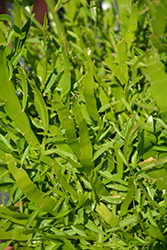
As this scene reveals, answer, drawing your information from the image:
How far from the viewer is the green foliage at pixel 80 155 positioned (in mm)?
227

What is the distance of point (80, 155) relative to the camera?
0.23m

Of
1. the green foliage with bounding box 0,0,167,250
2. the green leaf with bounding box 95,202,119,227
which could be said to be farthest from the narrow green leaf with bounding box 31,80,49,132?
the green leaf with bounding box 95,202,119,227

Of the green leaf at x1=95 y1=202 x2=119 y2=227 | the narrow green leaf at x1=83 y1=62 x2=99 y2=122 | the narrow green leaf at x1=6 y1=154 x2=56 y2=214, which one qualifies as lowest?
the green leaf at x1=95 y1=202 x2=119 y2=227

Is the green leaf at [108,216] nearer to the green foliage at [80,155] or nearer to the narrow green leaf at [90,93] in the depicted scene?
the green foliage at [80,155]

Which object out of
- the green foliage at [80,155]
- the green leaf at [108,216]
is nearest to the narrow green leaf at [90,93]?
the green foliage at [80,155]

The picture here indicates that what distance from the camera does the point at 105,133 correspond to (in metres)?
0.24

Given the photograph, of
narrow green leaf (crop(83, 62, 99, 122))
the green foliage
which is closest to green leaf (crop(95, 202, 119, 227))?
the green foliage

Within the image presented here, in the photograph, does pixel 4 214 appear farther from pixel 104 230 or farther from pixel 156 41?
pixel 156 41

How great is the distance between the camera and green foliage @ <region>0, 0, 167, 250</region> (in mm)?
227

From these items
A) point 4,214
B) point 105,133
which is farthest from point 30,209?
point 105,133

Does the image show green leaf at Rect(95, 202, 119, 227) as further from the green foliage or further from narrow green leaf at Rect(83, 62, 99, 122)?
narrow green leaf at Rect(83, 62, 99, 122)

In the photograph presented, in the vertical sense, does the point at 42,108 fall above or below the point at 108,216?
above

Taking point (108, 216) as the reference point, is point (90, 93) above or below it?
above

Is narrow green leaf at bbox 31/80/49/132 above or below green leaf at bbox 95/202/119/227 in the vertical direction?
above
